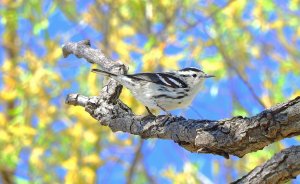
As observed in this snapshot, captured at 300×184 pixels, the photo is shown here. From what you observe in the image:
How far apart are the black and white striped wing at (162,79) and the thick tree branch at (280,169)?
132cm

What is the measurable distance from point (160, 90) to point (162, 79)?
0.48 ft

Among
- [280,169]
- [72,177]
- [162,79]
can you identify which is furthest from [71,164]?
[280,169]

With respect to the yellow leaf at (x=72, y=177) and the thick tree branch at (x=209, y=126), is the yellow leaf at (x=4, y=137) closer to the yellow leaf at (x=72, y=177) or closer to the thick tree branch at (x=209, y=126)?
the yellow leaf at (x=72, y=177)

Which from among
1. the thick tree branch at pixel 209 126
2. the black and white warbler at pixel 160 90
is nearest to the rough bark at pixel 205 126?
the thick tree branch at pixel 209 126

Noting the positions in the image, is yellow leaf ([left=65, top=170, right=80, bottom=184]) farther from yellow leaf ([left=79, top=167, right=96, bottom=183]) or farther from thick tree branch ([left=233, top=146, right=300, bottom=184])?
thick tree branch ([left=233, top=146, right=300, bottom=184])

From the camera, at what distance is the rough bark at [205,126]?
7.88ft

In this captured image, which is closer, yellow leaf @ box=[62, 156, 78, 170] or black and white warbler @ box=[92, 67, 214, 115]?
black and white warbler @ box=[92, 67, 214, 115]

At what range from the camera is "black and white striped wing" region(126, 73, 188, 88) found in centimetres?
372

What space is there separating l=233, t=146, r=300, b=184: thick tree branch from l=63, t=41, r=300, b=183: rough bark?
3.5 inches

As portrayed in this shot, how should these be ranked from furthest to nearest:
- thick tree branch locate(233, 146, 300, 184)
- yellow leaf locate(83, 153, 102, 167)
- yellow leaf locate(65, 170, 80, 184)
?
1. yellow leaf locate(83, 153, 102, 167)
2. yellow leaf locate(65, 170, 80, 184)
3. thick tree branch locate(233, 146, 300, 184)

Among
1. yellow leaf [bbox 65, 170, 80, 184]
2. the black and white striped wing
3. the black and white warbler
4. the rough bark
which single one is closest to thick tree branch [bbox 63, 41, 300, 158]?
the rough bark

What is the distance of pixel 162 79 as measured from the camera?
380 centimetres

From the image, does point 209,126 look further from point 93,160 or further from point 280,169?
point 93,160

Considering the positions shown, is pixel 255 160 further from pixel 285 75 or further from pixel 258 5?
pixel 258 5
